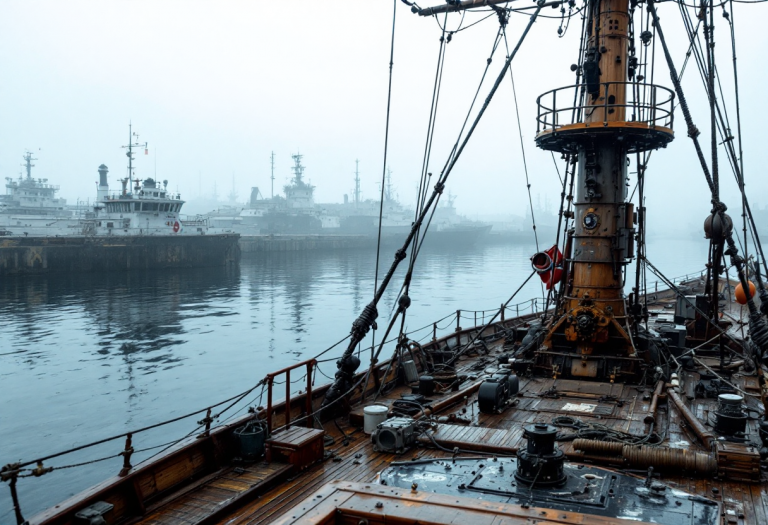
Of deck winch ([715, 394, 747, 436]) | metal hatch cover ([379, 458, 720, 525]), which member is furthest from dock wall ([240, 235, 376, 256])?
metal hatch cover ([379, 458, 720, 525])

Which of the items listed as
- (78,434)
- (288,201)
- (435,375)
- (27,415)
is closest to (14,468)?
(435,375)

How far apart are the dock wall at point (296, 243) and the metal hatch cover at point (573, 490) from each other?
97.0 metres

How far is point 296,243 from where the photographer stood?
4331 inches

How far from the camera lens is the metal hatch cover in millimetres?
5535

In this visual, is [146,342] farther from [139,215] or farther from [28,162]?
[28,162]

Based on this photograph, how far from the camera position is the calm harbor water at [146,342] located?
1708cm

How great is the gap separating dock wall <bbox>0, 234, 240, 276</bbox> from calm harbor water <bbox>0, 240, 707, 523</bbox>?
3680mm

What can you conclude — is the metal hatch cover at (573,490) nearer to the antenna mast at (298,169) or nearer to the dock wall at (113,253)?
the dock wall at (113,253)

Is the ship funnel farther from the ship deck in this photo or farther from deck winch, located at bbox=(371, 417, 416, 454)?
deck winch, located at bbox=(371, 417, 416, 454)

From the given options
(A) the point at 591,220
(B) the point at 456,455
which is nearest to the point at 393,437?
(B) the point at 456,455

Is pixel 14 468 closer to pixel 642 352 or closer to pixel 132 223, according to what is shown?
pixel 642 352

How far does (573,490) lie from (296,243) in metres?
106

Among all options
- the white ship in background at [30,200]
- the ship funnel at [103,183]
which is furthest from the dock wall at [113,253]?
the ship funnel at [103,183]

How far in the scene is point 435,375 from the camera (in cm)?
1243
